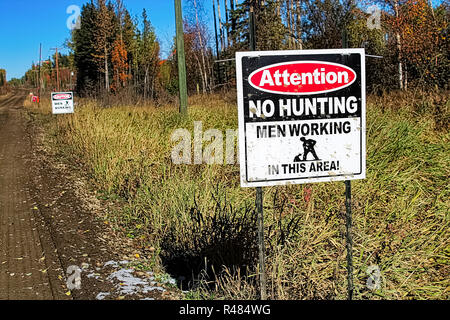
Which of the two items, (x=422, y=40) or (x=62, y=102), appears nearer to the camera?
(x=62, y=102)

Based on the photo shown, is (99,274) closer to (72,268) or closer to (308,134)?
(72,268)

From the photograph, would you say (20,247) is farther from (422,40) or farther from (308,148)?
(422,40)

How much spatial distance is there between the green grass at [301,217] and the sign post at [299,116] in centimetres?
94

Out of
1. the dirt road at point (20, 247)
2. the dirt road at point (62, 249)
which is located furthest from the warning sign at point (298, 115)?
the dirt road at point (20, 247)

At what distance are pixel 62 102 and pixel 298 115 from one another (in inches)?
411

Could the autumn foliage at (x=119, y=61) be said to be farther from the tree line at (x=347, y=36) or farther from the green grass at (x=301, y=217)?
the green grass at (x=301, y=217)

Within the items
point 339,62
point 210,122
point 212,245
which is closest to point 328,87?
point 339,62

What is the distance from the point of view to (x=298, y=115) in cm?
235

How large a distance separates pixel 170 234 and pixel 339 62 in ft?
8.17

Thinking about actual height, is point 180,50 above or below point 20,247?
above

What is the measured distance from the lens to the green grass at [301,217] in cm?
317

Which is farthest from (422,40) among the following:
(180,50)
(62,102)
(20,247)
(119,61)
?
(119,61)

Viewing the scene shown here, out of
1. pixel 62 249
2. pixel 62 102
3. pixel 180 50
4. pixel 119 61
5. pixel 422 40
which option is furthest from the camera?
pixel 119 61

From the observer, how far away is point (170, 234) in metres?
4.06
